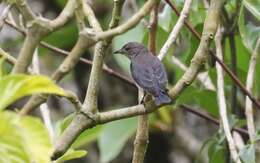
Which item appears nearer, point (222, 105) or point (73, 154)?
point (73, 154)

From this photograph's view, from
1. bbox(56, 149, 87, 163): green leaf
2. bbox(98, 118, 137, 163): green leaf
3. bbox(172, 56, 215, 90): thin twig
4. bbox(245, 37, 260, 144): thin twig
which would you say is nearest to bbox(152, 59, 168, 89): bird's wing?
bbox(172, 56, 215, 90): thin twig

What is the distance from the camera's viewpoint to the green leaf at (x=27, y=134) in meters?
1.34

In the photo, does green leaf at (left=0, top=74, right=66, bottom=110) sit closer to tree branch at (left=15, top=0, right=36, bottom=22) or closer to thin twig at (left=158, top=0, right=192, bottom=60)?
tree branch at (left=15, top=0, right=36, bottom=22)

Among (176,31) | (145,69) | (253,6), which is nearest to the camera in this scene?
(176,31)

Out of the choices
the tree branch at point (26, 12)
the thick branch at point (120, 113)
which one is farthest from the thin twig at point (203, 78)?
the tree branch at point (26, 12)

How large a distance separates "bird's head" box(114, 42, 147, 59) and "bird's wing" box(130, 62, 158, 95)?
0.11 m

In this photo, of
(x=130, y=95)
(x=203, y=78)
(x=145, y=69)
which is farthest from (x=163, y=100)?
(x=130, y=95)

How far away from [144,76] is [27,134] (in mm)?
2498

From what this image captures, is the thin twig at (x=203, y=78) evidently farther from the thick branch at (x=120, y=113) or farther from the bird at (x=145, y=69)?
the thick branch at (x=120, y=113)

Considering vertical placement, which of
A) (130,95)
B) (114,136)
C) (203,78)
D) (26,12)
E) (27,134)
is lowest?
(130,95)

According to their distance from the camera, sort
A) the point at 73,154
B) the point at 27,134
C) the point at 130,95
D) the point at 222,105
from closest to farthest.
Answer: the point at 27,134
the point at 73,154
the point at 222,105
the point at 130,95

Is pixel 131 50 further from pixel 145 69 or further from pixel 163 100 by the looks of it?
pixel 163 100

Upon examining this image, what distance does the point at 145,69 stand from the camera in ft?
12.9

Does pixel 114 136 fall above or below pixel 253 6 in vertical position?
below
